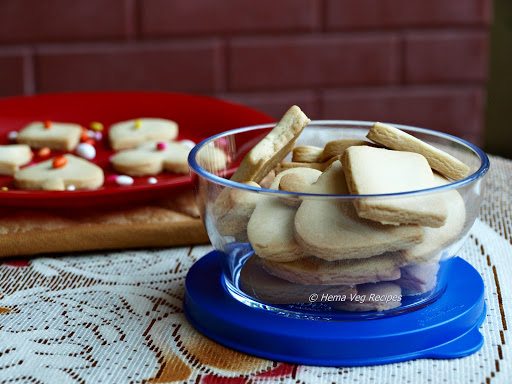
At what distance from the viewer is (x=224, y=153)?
63 centimetres

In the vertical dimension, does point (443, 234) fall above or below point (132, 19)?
below

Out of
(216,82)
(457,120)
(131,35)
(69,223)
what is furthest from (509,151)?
(69,223)

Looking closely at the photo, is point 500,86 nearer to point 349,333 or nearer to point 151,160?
point 151,160

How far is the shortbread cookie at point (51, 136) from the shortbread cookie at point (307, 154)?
554 millimetres

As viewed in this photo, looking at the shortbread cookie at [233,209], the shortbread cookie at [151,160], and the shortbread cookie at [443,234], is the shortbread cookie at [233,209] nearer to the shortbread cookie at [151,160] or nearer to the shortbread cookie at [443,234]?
the shortbread cookie at [443,234]

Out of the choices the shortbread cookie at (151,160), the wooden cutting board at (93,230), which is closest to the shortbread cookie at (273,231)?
the wooden cutting board at (93,230)

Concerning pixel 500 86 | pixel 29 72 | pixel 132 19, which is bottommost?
pixel 500 86

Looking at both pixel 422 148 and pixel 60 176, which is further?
pixel 60 176

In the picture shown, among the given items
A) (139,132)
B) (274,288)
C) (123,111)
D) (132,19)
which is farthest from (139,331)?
(132,19)

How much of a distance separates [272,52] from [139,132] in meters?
0.83

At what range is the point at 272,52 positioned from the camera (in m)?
1.82

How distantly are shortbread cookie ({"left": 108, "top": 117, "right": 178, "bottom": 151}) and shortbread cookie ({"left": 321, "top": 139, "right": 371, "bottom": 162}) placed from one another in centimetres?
53

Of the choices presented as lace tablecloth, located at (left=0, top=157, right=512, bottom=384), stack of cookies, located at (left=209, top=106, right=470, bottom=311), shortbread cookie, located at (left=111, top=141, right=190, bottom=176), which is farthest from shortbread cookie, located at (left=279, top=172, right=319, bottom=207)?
shortbread cookie, located at (left=111, top=141, right=190, bottom=176)

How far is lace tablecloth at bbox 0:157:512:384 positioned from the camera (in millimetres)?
460
